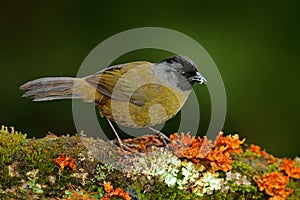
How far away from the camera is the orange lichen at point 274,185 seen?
309cm

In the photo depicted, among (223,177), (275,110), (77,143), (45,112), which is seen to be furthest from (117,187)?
(275,110)

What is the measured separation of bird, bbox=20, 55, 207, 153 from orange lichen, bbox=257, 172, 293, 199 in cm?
67

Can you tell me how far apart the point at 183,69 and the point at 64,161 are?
2.84 ft

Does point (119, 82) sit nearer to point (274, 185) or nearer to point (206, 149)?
point (206, 149)

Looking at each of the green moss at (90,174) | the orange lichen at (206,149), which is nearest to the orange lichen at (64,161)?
the green moss at (90,174)

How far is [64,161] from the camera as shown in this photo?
277 centimetres

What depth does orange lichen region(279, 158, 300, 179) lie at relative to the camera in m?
3.27

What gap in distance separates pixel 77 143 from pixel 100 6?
10.4ft

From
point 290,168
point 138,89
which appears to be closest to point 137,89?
point 138,89

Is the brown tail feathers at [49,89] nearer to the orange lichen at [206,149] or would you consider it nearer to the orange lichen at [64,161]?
the orange lichen at [64,161]

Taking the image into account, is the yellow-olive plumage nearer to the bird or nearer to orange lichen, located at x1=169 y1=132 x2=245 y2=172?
the bird

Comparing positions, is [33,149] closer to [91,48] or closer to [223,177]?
[223,177]

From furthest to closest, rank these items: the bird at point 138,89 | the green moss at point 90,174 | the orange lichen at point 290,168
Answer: the orange lichen at point 290,168 → the bird at point 138,89 → the green moss at point 90,174

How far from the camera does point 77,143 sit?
2.96 m
